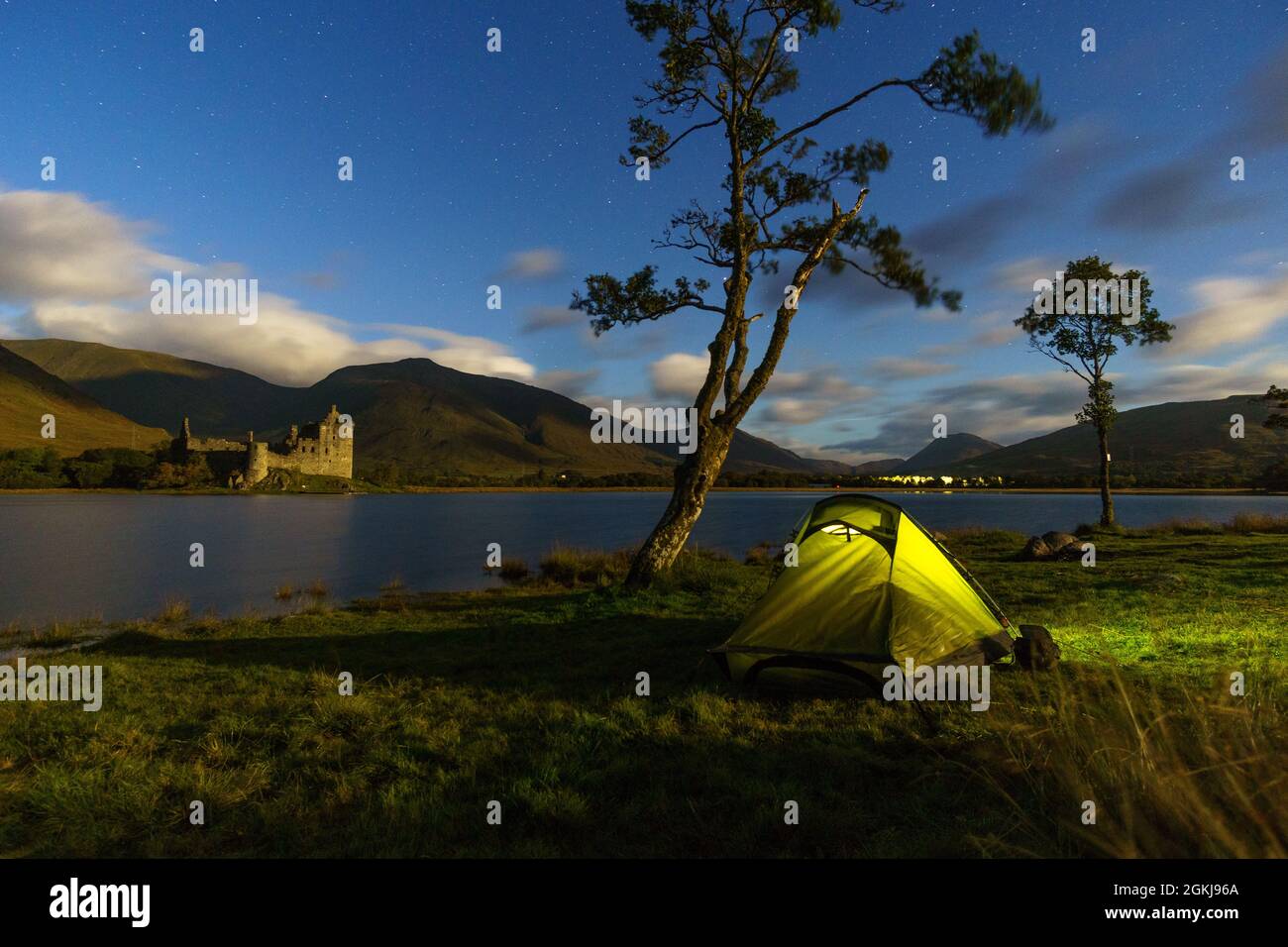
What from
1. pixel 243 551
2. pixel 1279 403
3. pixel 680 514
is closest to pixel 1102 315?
pixel 1279 403

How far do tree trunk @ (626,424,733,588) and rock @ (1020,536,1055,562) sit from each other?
528 inches

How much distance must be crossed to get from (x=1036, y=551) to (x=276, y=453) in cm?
16683

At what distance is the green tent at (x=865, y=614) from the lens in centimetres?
744

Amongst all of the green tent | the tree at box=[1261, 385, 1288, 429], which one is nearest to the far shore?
the tree at box=[1261, 385, 1288, 429]

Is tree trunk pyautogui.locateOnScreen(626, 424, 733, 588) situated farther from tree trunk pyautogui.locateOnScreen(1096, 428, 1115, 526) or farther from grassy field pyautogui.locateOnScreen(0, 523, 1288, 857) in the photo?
tree trunk pyautogui.locateOnScreen(1096, 428, 1115, 526)

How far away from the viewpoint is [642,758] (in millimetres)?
5578

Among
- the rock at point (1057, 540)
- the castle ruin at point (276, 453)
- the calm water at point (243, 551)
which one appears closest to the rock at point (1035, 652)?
the rock at point (1057, 540)

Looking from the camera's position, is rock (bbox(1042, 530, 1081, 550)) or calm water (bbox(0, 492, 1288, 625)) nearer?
rock (bbox(1042, 530, 1081, 550))

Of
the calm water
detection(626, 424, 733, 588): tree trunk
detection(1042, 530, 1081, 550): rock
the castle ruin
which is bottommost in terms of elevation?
the calm water

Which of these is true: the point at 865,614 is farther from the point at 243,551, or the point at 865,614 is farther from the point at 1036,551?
the point at 243,551

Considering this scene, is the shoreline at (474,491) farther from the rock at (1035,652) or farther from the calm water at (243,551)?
the rock at (1035,652)

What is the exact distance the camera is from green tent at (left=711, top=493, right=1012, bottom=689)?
7438mm

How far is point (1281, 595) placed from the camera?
12.8 m
